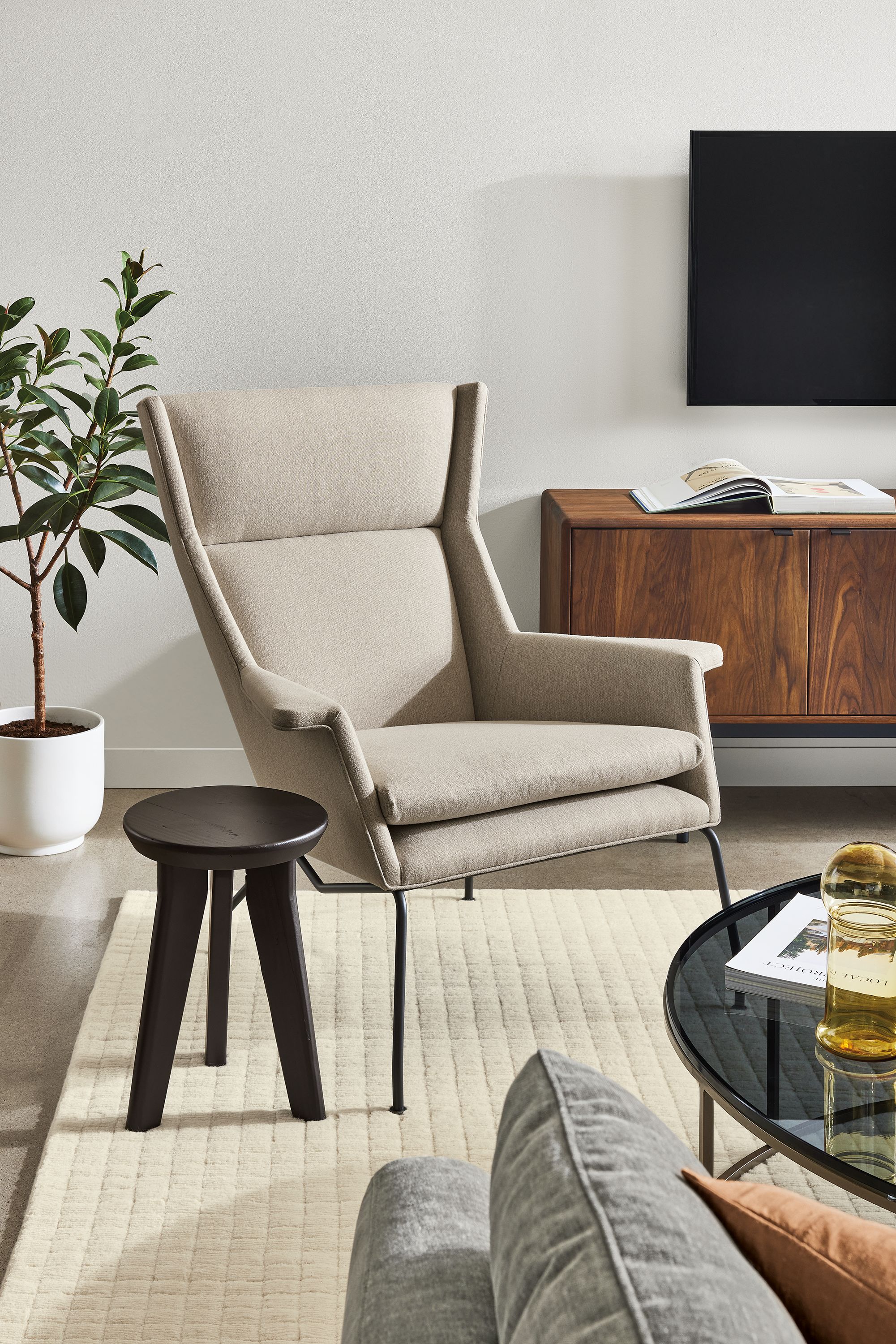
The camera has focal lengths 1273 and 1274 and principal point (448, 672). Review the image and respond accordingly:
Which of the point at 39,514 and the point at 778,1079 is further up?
the point at 39,514

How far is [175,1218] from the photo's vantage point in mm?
1558

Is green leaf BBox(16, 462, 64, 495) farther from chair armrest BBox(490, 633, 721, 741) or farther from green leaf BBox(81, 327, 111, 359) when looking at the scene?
chair armrest BBox(490, 633, 721, 741)

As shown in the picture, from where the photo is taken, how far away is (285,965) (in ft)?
5.68

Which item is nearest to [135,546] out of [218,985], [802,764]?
[218,985]

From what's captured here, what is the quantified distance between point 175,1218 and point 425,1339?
107 cm

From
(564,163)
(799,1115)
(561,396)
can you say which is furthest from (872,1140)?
(564,163)

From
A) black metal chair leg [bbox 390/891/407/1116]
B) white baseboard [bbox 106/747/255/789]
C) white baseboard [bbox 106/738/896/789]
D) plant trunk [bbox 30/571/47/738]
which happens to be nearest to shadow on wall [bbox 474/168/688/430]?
white baseboard [bbox 106/738/896/789]

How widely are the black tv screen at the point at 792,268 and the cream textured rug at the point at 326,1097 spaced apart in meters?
1.36

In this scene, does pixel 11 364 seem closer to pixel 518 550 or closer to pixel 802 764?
pixel 518 550

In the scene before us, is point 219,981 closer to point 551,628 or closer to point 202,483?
point 202,483

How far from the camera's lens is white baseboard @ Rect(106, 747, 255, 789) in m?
3.28

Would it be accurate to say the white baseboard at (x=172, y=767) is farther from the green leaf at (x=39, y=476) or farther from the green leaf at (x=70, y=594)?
the green leaf at (x=39, y=476)

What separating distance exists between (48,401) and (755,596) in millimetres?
1559

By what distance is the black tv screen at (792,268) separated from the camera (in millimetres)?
3002
